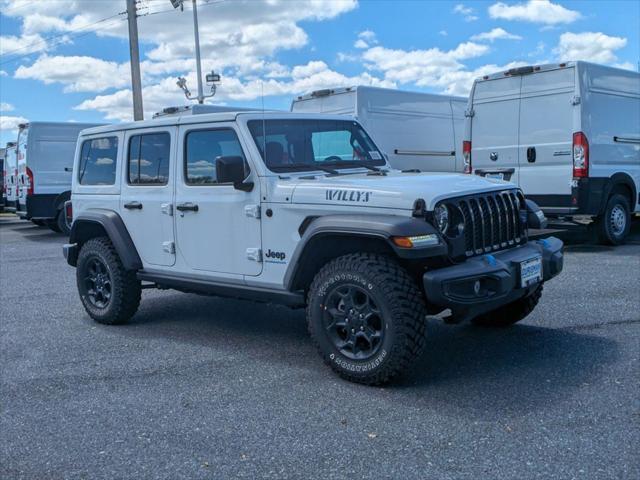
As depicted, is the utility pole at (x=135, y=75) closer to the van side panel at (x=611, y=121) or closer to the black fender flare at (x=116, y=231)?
the van side panel at (x=611, y=121)

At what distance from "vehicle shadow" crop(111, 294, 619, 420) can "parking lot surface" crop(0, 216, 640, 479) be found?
0.7 inches

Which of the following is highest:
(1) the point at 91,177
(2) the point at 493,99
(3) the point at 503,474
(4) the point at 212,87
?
(4) the point at 212,87

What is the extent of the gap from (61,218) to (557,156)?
10.6 m

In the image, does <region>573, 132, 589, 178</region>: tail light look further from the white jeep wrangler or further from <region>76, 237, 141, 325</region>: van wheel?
<region>76, 237, 141, 325</region>: van wheel

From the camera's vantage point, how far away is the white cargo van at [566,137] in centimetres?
995

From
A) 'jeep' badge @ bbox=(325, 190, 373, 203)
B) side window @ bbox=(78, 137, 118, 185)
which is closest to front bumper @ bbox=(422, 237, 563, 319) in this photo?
'jeep' badge @ bbox=(325, 190, 373, 203)

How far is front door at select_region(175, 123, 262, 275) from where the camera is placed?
17.4 feet

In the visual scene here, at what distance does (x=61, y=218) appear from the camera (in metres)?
15.7

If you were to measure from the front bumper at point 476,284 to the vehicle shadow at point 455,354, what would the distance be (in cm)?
50

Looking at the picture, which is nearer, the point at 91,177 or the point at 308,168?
the point at 308,168

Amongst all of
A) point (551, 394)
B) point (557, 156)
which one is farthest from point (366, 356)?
point (557, 156)

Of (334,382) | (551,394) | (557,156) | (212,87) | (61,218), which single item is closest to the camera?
(551,394)

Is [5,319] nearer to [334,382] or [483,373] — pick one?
[334,382]

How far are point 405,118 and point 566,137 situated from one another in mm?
3695
